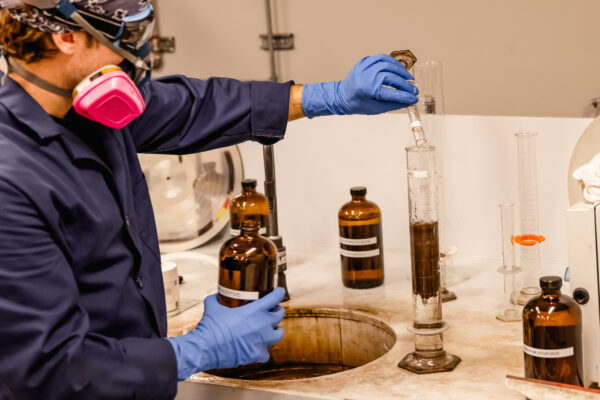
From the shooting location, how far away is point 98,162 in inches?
57.6

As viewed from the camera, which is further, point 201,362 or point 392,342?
point 392,342

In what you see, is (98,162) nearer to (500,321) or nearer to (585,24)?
(500,321)

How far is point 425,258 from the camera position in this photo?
1631 mm

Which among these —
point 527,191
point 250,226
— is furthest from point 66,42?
point 527,191

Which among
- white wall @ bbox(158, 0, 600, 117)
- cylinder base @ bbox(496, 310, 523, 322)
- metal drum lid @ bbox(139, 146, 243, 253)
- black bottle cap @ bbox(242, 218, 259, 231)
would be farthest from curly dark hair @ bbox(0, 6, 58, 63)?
white wall @ bbox(158, 0, 600, 117)

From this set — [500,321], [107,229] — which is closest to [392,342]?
[500,321]

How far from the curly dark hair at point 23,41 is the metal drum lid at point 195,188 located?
1.27 meters

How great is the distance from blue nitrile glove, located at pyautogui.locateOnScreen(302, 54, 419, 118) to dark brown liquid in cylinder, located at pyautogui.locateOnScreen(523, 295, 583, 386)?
505mm

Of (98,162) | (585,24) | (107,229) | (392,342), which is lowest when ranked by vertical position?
(392,342)

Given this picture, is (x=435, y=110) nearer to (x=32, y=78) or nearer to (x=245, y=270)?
(x=245, y=270)

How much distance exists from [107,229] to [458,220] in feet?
3.92

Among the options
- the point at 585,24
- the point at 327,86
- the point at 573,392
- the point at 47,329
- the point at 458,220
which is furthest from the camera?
the point at 585,24

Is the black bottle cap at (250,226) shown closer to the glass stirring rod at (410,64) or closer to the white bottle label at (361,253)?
the glass stirring rod at (410,64)

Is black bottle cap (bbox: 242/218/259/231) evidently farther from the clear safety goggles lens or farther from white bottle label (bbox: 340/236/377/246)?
Result: white bottle label (bbox: 340/236/377/246)
